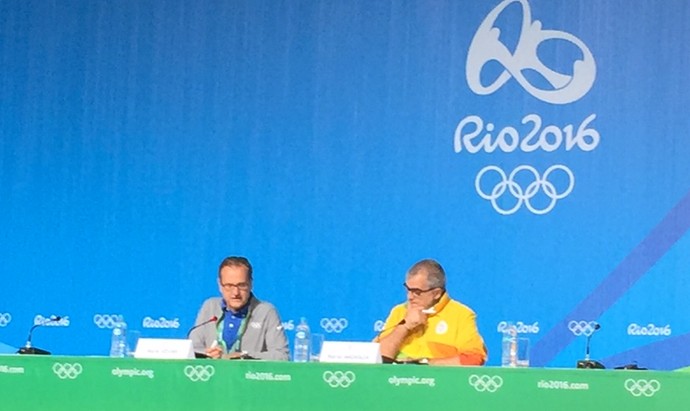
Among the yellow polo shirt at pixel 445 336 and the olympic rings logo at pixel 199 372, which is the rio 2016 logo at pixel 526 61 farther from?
the olympic rings logo at pixel 199 372

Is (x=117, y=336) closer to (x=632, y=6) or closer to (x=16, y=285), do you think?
(x=16, y=285)

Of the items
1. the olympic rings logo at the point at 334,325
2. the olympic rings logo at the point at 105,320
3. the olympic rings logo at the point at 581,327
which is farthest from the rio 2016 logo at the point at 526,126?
the olympic rings logo at the point at 105,320

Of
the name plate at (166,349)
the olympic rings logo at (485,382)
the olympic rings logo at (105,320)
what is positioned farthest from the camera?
the olympic rings logo at (105,320)

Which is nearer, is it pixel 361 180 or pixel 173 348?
pixel 173 348

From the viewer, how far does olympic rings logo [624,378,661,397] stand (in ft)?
13.0

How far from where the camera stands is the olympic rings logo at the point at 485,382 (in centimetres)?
411

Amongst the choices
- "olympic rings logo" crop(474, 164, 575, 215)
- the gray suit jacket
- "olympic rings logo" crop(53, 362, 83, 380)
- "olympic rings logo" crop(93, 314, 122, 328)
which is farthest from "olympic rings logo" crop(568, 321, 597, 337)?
"olympic rings logo" crop(53, 362, 83, 380)

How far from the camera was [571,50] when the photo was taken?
6660 millimetres

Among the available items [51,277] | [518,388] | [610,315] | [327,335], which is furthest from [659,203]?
[51,277]

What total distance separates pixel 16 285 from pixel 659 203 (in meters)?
3.75

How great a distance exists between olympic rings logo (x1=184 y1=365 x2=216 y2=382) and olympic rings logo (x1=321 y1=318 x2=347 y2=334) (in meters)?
2.62

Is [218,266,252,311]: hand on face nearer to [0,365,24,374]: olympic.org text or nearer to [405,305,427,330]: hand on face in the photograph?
[405,305,427,330]: hand on face

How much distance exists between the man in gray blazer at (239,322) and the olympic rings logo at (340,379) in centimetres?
165

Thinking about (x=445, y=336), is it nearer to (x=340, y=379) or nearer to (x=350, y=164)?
(x=340, y=379)
